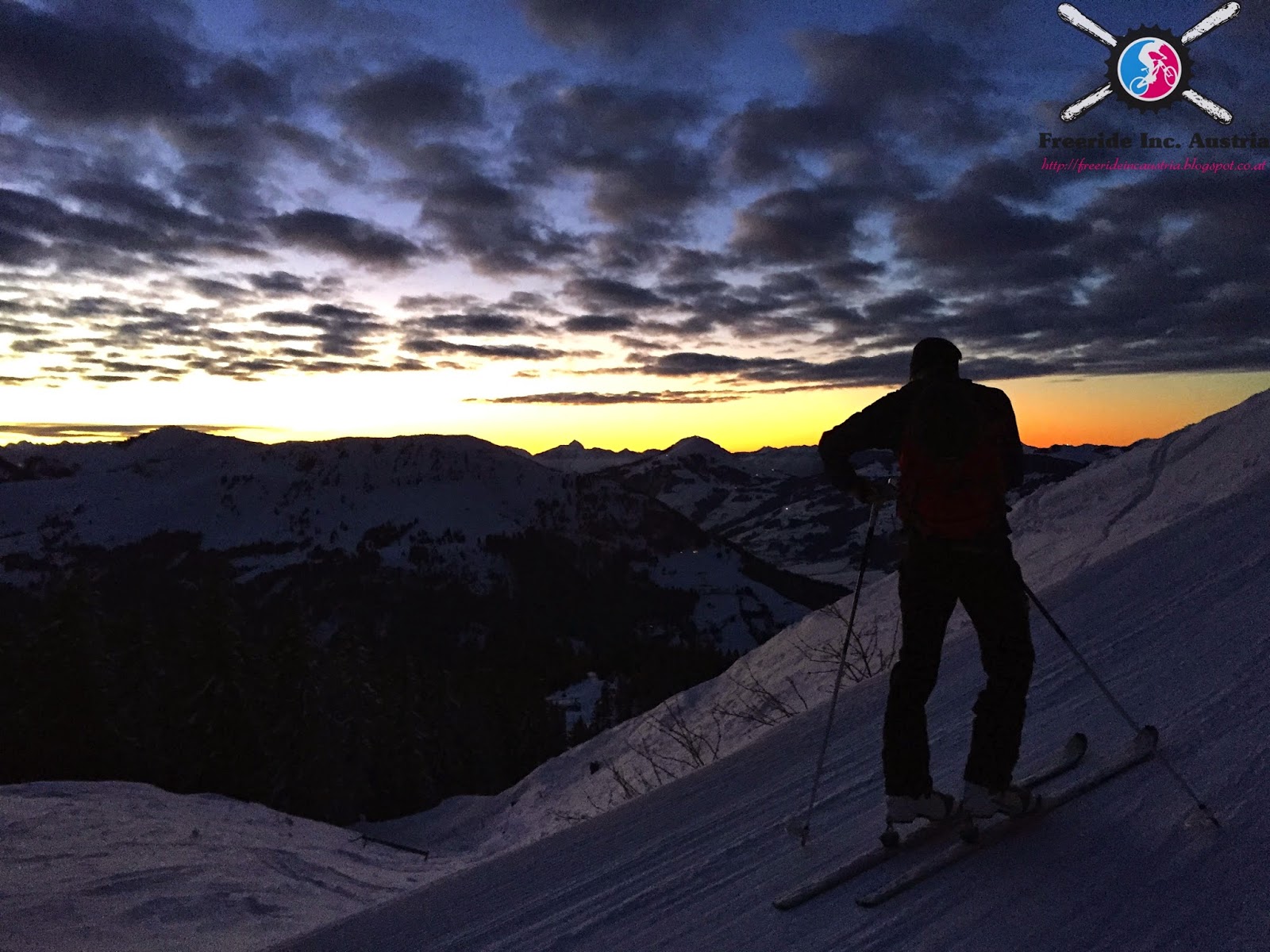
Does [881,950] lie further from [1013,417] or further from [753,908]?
[1013,417]

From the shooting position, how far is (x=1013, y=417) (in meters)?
4.03

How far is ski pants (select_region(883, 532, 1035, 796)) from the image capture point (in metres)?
3.91

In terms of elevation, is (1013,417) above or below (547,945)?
above

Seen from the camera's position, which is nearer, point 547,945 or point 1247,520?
point 547,945

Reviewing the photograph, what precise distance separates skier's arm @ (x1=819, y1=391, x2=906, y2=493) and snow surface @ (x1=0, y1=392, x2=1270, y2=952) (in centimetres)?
202

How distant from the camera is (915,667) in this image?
4.07 meters

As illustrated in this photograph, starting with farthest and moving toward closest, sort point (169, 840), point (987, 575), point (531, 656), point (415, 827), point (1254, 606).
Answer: point (531, 656) < point (415, 827) < point (169, 840) < point (1254, 606) < point (987, 575)

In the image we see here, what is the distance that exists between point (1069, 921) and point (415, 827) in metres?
39.2

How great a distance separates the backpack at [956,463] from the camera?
153 inches

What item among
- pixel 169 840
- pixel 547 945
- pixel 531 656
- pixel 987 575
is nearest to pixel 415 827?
pixel 169 840

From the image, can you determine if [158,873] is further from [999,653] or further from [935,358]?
[935,358]

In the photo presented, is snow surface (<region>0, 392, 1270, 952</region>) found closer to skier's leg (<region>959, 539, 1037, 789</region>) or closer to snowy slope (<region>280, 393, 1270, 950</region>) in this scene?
snowy slope (<region>280, 393, 1270, 950</region>)

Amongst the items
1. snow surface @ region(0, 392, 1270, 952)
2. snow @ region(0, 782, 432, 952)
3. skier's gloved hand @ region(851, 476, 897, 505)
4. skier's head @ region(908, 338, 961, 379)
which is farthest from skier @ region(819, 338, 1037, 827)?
snow @ region(0, 782, 432, 952)

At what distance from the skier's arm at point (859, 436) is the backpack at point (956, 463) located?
119 mm
